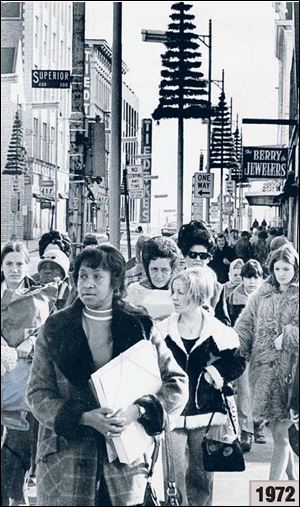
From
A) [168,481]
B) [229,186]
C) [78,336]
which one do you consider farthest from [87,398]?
[229,186]

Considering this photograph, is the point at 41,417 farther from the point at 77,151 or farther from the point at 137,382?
Answer: the point at 77,151

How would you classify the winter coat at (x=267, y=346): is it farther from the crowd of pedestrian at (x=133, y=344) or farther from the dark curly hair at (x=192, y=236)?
the dark curly hair at (x=192, y=236)

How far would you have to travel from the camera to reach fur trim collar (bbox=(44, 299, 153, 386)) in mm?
4961

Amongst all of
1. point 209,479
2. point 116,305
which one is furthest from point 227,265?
point 116,305

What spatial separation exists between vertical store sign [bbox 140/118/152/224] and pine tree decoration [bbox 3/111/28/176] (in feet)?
2.64

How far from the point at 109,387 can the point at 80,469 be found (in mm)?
337

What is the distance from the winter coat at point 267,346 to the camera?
238 inches

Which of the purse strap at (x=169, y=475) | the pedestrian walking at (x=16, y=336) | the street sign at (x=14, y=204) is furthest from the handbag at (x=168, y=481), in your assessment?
the street sign at (x=14, y=204)

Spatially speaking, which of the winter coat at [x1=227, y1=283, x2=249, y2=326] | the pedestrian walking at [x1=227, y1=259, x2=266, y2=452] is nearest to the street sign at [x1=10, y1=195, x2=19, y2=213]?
the pedestrian walking at [x1=227, y1=259, x2=266, y2=452]

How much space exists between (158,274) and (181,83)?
88 cm

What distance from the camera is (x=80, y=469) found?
4.99 meters

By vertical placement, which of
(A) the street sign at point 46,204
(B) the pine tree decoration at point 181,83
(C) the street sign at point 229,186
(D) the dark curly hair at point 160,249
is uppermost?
(B) the pine tree decoration at point 181,83

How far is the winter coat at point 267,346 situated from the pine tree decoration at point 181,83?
25.7 inches

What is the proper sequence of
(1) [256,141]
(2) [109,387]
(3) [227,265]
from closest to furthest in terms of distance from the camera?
(2) [109,387]
(1) [256,141]
(3) [227,265]
